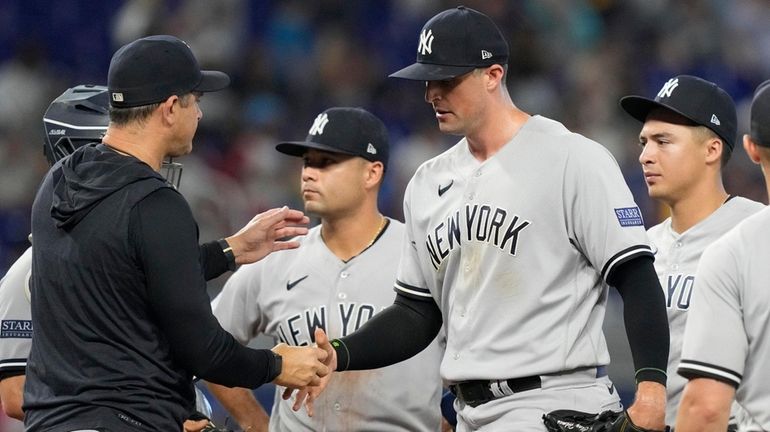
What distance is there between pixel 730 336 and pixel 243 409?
2633mm

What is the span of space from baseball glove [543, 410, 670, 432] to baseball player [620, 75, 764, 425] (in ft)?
2.98

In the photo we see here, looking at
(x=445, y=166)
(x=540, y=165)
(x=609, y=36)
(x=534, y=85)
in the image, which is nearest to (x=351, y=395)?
(x=445, y=166)

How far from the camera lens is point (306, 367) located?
416cm

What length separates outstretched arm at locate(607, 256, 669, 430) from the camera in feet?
12.3

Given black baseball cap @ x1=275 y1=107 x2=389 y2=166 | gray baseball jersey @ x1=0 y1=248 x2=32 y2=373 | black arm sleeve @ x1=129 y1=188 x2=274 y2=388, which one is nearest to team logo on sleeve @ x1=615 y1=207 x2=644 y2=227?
black arm sleeve @ x1=129 y1=188 x2=274 y2=388

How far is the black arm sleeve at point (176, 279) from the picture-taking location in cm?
359

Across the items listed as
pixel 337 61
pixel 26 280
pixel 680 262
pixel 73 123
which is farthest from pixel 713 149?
pixel 337 61

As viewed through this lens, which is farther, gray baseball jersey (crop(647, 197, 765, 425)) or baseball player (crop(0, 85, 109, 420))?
gray baseball jersey (crop(647, 197, 765, 425))

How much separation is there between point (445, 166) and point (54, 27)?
7.61 meters

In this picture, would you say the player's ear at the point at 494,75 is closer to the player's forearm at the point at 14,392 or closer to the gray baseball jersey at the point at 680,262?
the gray baseball jersey at the point at 680,262

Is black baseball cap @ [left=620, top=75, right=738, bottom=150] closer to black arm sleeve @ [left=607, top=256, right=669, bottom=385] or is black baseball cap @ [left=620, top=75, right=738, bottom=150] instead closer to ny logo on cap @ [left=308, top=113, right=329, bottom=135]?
black arm sleeve @ [left=607, top=256, right=669, bottom=385]

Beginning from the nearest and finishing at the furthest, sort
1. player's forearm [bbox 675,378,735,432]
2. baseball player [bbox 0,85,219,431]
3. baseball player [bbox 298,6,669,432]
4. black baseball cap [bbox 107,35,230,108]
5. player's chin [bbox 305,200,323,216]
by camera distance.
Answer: player's forearm [bbox 675,378,735,432] < black baseball cap [bbox 107,35,230,108] < baseball player [bbox 298,6,669,432] < baseball player [bbox 0,85,219,431] < player's chin [bbox 305,200,323,216]

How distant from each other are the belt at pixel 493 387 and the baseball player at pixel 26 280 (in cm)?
97

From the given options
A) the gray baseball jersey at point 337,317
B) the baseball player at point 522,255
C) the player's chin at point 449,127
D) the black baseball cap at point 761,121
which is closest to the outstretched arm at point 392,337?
the baseball player at point 522,255
